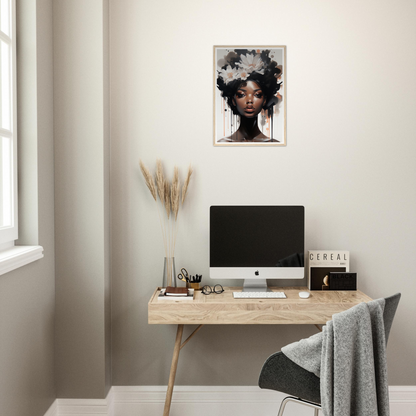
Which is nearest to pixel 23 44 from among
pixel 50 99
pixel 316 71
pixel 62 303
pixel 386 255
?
pixel 50 99

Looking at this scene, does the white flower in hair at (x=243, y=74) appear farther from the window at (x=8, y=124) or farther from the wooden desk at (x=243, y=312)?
the wooden desk at (x=243, y=312)

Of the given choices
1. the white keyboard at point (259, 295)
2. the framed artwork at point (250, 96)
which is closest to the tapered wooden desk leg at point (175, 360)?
the white keyboard at point (259, 295)

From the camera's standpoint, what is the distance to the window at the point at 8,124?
1782 mm

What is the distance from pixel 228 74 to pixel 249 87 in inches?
5.9

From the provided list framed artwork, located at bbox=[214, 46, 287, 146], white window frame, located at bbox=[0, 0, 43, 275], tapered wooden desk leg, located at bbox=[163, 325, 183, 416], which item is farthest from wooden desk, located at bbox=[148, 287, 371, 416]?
framed artwork, located at bbox=[214, 46, 287, 146]

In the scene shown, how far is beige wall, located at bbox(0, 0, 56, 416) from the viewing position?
166 cm

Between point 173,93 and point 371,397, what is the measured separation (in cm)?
186

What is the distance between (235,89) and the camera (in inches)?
91.0

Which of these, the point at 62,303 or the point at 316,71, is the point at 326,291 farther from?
the point at 62,303

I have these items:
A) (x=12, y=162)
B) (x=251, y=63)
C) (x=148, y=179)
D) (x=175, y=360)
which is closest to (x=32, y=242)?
(x=12, y=162)

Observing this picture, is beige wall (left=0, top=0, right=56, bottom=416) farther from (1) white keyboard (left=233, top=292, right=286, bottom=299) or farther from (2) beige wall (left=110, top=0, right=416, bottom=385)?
(1) white keyboard (left=233, top=292, right=286, bottom=299)

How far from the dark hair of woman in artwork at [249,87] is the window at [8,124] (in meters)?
1.13

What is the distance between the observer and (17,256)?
1.63m

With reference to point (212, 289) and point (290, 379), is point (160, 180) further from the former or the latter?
point (290, 379)
